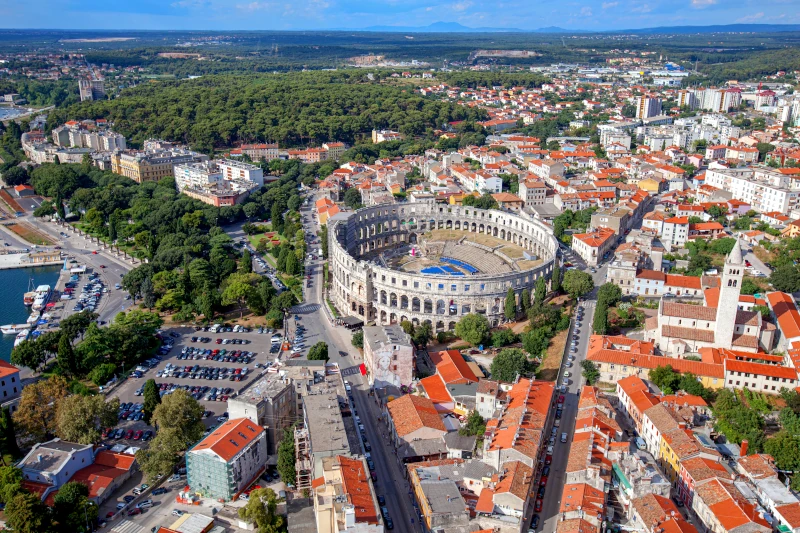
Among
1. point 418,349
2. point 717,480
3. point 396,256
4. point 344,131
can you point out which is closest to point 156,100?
point 344,131

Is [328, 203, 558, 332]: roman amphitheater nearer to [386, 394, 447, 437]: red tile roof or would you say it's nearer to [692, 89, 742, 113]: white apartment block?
[386, 394, 447, 437]: red tile roof

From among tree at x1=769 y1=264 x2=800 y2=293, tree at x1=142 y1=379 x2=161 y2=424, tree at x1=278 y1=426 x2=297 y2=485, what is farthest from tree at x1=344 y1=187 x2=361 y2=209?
tree at x1=278 y1=426 x2=297 y2=485

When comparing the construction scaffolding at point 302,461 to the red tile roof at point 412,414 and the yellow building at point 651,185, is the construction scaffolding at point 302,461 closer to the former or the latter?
the red tile roof at point 412,414

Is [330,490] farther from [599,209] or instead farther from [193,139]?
[193,139]

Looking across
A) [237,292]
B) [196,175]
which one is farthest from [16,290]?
[196,175]

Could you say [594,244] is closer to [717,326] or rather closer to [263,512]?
[717,326]

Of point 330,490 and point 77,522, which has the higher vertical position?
point 330,490
